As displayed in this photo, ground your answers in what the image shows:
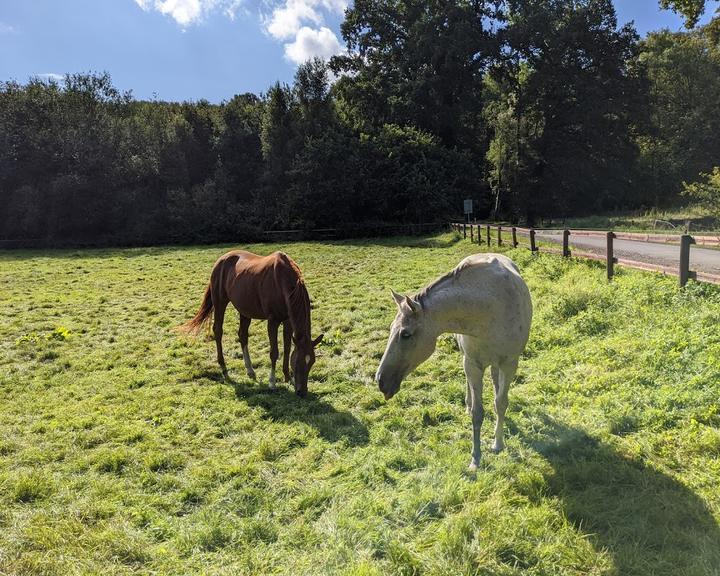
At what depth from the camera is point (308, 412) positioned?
4.96 meters

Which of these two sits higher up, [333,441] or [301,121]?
[301,121]

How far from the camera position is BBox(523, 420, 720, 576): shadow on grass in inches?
98.8

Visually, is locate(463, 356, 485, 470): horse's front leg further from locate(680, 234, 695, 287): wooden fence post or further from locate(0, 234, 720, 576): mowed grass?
locate(680, 234, 695, 287): wooden fence post

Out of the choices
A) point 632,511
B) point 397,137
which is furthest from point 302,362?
point 397,137

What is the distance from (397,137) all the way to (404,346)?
1115 inches

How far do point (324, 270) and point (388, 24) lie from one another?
2896 cm

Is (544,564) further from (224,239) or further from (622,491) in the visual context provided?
(224,239)

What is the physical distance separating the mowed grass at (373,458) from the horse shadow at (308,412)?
0.03 m

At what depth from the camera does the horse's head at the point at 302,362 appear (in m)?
5.17

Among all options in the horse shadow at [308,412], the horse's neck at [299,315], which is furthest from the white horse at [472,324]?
the horse's neck at [299,315]

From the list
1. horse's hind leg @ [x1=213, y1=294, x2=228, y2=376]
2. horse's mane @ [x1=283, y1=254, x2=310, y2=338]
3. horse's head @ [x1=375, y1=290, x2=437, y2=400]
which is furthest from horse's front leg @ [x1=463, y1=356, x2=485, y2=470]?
horse's hind leg @ [x1=213, y1=294, x2=228, y2=376]

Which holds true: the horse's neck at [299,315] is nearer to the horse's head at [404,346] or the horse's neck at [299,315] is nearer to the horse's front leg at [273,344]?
→ the horse's front leg at [273,344]

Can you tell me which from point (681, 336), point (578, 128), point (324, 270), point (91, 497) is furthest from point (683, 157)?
point (91, 497)

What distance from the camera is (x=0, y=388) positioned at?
19.0 ft
